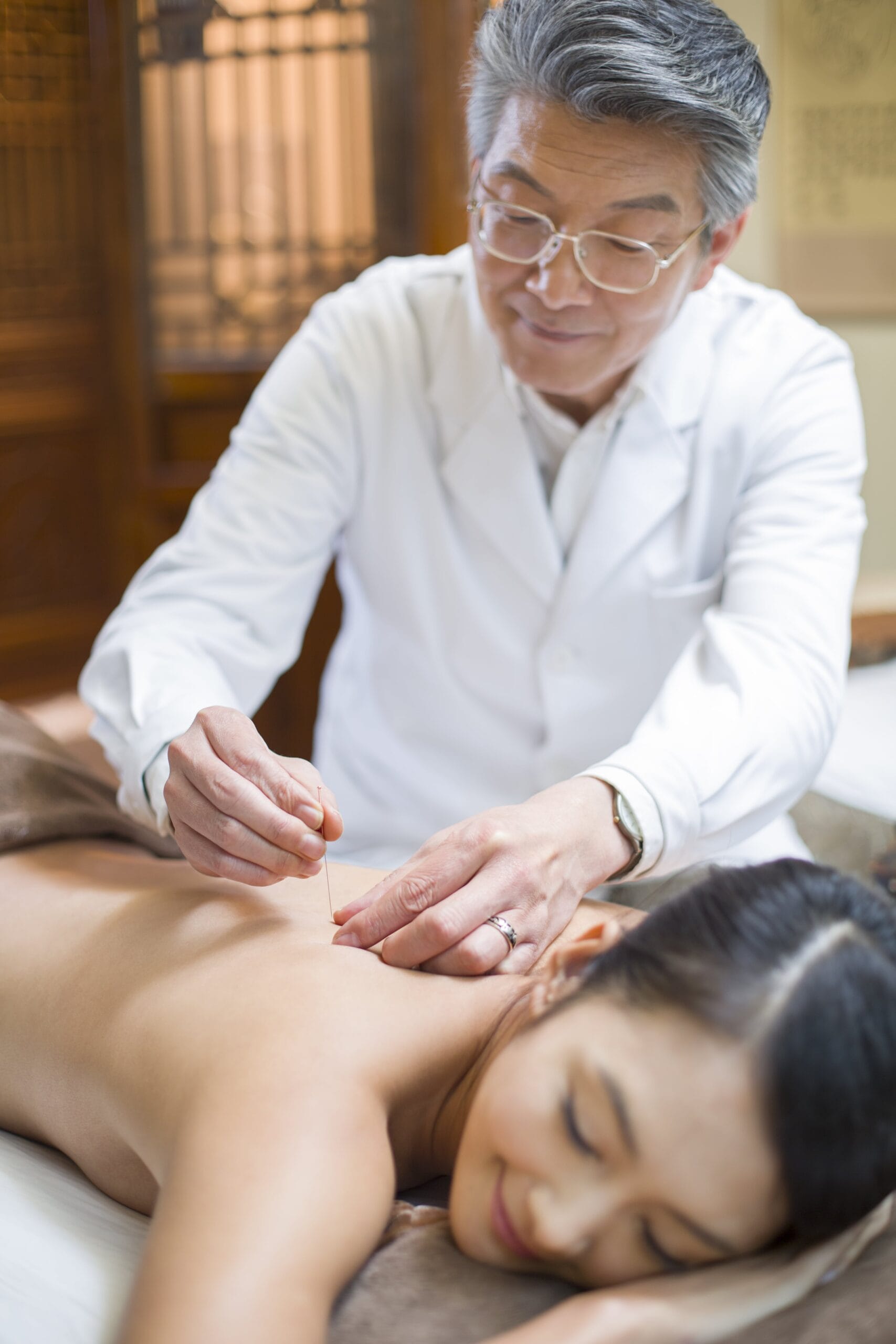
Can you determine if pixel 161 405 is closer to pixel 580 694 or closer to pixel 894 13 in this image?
pixel 580 694

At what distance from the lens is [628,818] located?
123 centimetres

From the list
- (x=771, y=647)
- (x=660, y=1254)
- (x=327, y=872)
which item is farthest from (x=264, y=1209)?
(x=771, y=647)

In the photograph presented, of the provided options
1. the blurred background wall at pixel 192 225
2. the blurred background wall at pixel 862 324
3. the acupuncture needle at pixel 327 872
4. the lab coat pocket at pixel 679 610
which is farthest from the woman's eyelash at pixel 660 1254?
the blurred background wall at pixel 862 324

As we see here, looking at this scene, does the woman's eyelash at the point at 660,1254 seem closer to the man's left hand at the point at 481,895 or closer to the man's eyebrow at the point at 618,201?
the man's left hand at the point at 481,895

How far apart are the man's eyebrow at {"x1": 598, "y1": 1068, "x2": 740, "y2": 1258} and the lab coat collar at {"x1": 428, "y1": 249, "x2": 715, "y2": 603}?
3.23 feet

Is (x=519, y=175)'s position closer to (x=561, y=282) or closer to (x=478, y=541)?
(x=561, y=282)

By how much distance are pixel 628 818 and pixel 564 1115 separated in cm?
43

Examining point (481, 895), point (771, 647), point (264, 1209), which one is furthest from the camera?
point (771, 647)

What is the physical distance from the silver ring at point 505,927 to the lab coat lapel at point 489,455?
2.48ft

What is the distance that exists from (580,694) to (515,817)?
620mm

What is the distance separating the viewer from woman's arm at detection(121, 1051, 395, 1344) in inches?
29.5

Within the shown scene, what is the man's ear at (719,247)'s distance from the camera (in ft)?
5.13

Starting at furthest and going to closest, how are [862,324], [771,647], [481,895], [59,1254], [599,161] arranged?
[862,324] < [771,647] < [599,161] < [481,895] < [59,1254]

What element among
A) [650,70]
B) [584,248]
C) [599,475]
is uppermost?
[650,70]
